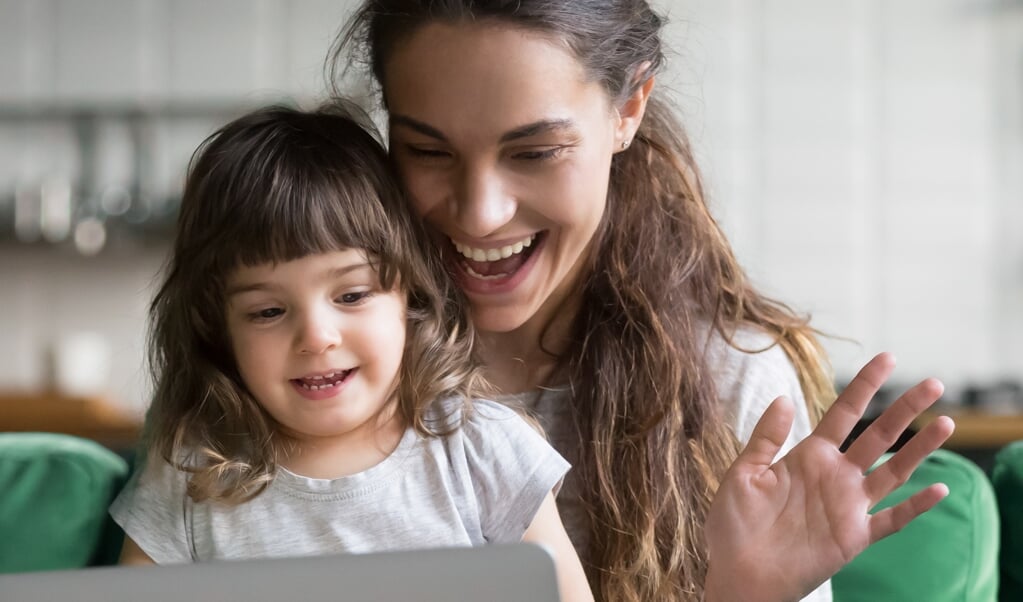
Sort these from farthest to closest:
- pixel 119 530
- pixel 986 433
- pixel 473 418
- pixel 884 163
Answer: pixel 884 163 → pixel 986 433 → pixel 119 530 → pixel 473 418

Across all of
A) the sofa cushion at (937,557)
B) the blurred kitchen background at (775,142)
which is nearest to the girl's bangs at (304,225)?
the sofa cushion at (937,557)

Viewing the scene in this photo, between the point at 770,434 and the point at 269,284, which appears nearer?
the point at 770,434

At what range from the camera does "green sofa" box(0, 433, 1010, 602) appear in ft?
5.08

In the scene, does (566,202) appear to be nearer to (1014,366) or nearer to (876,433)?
(876,433)

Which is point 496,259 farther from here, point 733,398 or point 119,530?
point 119,530

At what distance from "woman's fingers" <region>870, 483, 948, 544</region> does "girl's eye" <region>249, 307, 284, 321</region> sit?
2.21 ft

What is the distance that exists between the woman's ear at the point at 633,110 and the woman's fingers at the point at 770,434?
0.57 m

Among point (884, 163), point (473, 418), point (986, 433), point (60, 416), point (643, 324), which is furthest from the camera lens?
point (884, 163)

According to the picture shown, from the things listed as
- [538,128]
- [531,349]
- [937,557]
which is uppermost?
[538,128]

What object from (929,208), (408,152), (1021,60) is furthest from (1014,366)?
(408,152)

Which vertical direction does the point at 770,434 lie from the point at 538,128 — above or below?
below

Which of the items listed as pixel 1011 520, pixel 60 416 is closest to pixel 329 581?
pixel 1011 520

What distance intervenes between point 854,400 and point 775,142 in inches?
133

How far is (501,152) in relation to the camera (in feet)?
4.98
